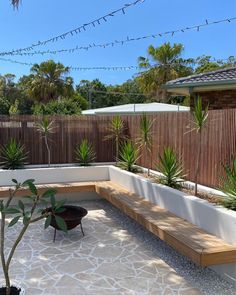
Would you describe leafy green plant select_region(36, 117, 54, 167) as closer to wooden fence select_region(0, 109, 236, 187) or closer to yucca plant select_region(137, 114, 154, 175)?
wooden fence select_region(0, 109, 236, 187)

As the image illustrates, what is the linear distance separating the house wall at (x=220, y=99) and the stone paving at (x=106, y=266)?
376 centimetres

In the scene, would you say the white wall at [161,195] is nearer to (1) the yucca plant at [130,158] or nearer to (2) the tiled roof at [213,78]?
(1) the yucca plant at [130,158]

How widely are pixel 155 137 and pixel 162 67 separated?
16.6 meters

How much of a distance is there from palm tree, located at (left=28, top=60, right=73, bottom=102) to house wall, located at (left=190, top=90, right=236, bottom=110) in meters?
18.0

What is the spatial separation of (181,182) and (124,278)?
2.48m

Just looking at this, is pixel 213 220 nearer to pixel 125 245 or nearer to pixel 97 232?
pixel 125 245

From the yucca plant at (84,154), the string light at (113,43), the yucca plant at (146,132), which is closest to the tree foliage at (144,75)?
the string light at (113,43)

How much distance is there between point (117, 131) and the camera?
9.55 metres

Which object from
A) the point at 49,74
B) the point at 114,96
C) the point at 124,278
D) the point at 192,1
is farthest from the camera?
the point at 114,96

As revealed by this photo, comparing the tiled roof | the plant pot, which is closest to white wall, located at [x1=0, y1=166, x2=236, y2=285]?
the plant pot

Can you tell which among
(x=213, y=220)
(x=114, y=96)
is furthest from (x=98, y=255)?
(x=114, y=96)

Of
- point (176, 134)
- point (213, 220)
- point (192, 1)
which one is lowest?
point (213, 220)

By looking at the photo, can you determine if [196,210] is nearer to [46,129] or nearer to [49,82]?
[46,129]

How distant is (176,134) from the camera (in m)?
7.23
